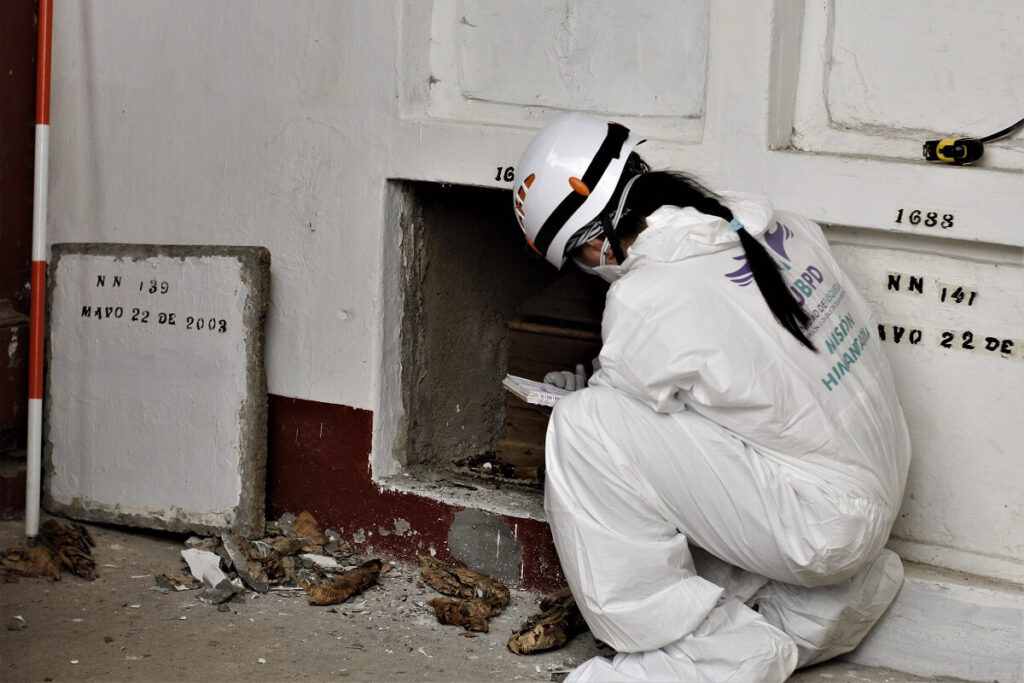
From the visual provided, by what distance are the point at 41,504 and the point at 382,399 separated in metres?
1.25

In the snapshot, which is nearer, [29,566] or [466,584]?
[466,584]

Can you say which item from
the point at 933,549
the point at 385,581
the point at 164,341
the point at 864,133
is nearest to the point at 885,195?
the point at 864,133

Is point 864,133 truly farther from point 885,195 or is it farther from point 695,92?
point 695,92

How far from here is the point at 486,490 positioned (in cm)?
376

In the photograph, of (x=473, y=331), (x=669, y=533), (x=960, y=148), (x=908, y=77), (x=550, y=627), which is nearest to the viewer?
(x=669, y=533)

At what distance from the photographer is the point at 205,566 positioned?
12.0ft

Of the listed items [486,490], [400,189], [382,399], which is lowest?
[486,490]

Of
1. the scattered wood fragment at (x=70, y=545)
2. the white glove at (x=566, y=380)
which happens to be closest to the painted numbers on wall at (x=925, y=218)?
the white glove at (x=566, y=380)

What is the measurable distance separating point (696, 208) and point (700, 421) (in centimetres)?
48

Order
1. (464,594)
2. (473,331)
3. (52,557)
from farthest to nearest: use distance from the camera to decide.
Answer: (473,331), (52,557), (464,594)

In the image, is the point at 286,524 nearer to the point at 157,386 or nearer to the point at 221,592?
the point at 221,592

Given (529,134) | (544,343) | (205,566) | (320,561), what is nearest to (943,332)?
(529,134)

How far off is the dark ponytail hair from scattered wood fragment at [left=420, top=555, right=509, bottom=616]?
116 centimetres

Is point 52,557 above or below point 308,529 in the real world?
below
